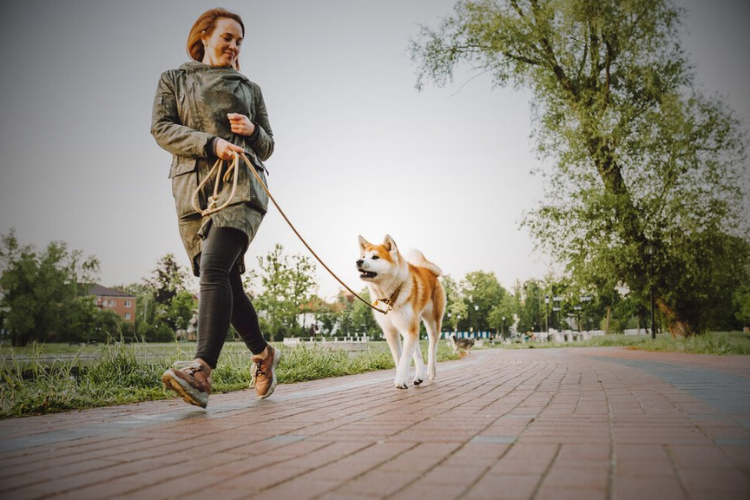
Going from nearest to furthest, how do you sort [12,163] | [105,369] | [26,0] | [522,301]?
[105,369]
[26,0]
[12,163]
[522,301]

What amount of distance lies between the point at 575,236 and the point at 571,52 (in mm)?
6288

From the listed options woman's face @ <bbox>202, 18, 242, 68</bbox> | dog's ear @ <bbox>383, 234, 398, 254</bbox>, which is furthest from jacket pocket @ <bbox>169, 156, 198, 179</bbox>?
dog's ear @ <bbox>383, 234, 398, 254</bbox>

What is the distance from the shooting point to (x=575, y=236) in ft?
58.4

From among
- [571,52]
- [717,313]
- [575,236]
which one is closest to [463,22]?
[571,52]

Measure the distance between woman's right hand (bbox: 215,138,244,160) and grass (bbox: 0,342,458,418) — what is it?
7.55 feet

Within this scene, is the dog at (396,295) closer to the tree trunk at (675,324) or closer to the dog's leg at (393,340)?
the dog's leg at (393,340)

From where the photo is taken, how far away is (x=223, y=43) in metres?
4.23

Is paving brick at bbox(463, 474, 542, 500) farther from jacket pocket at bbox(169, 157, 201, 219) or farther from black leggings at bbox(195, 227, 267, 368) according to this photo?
jacket pocket at bbox(169, 157, 201, 219)

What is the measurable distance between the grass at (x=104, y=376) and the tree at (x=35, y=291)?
39.1 meters

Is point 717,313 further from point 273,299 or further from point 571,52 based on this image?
point 273,299

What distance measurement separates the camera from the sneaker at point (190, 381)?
11.2ft

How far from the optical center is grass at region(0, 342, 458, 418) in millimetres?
4090

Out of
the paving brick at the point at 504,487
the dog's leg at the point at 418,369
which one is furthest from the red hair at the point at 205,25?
the paving brick at the point at 504,487

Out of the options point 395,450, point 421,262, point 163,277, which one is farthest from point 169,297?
point 395,450
